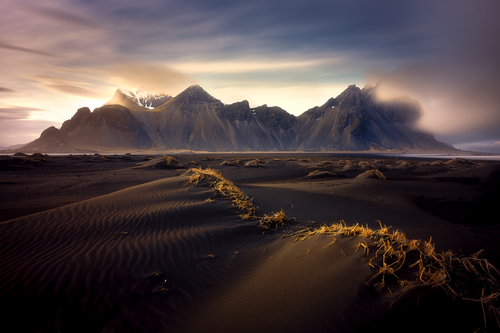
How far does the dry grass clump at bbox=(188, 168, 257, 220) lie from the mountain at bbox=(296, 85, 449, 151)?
155 meters

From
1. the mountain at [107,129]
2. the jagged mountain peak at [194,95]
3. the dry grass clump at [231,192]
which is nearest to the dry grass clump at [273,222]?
the dry grass clump at [231,192]

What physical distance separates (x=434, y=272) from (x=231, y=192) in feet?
26.1

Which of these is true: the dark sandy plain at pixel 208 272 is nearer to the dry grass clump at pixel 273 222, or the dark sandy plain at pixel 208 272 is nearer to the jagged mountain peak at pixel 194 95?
the dry grass clump at pixel 273 222

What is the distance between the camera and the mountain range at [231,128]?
381 ft

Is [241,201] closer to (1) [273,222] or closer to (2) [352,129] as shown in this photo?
(1) [273,222]

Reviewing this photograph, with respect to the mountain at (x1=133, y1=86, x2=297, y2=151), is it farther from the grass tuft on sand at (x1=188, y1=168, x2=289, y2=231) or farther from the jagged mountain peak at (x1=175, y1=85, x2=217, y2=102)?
the grass tuft on sand at (x1=188, y1=168, x2=289, y2=231)

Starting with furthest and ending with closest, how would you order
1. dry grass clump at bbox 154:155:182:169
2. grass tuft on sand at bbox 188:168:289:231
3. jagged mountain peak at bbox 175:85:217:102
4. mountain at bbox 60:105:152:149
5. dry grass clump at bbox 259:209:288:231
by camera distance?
jagged mountain peak at bbox 175:85:217:102
mountain at bbox 60:105:152:149
dry grass clump at bbox 154:155:182:169
grass tuft on sand at bbox 188:168:289:231
dry grass clump at bbox 259:209:288:231

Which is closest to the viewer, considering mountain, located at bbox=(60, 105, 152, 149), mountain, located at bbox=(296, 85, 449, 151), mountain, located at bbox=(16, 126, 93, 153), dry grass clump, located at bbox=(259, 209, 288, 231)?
dry grass clump, located at bbox=(259, 209, 288, 231)

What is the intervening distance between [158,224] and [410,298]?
6.19 m

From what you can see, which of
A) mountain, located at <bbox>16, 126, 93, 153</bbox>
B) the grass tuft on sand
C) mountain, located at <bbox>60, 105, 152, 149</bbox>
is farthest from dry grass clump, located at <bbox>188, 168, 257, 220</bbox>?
mountain, located at <bbox>60, 105, 152, 149</bbox>

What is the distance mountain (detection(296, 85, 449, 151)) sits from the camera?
155m

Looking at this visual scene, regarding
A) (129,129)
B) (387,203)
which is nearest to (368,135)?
(129,129)

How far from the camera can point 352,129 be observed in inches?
6117

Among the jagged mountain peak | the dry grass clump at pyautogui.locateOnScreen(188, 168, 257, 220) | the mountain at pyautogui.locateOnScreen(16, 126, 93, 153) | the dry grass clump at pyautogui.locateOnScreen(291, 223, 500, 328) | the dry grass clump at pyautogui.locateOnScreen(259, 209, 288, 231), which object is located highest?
the jagged mountain peak
